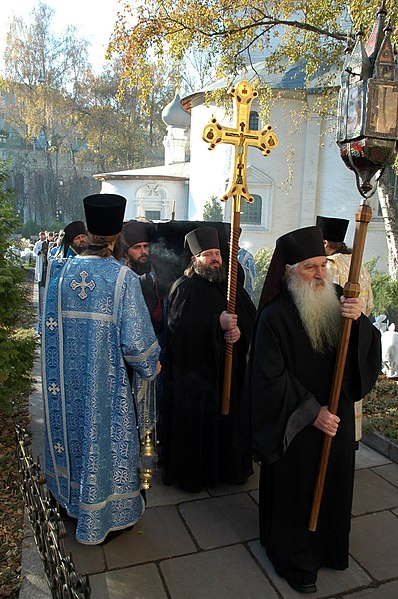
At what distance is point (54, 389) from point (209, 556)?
56.8 inches

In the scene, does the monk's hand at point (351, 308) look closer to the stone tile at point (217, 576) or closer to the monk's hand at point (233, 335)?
the monk's hand at point (233, 335)

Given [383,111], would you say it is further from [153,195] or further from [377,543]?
[153,195]

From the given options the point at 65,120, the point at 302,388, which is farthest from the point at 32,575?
the point at 65,120

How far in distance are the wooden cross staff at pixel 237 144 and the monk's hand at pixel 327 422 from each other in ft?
Answer: 3.69

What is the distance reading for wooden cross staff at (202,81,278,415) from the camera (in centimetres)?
363

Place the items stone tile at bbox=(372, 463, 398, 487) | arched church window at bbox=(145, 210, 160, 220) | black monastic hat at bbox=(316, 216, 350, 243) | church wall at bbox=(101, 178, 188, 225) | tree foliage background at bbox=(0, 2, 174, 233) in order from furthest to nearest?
1. tree foliage background at bbox=(0, 2, 174, 233)
2. arched church window at bbox=(145, 210, 160, 220)
3. church wall at bbox=(101, 178, 188, 225)
4. black monastic hat at bbox=(316, 216, 350, 243)
5. stone tile at bbox=(372, 463, 398, 487)

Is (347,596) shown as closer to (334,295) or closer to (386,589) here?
(386,589)

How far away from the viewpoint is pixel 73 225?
6176mm

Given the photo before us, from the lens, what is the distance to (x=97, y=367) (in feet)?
10.0

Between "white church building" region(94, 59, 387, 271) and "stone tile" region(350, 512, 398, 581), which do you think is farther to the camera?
"white church building" region(94, 59, 387, 271)

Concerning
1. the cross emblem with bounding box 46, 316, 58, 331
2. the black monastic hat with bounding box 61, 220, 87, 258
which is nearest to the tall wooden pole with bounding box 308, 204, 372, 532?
the cross emblem with bounding box 46, 316, 58, 331

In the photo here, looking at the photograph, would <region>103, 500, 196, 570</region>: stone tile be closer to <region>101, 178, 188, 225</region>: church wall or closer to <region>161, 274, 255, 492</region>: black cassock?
<region>161, 274, 255, 492</region>: black cassock

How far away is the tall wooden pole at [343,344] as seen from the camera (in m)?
2.72

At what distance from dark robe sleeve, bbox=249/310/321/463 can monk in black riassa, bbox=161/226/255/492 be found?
109 cm
